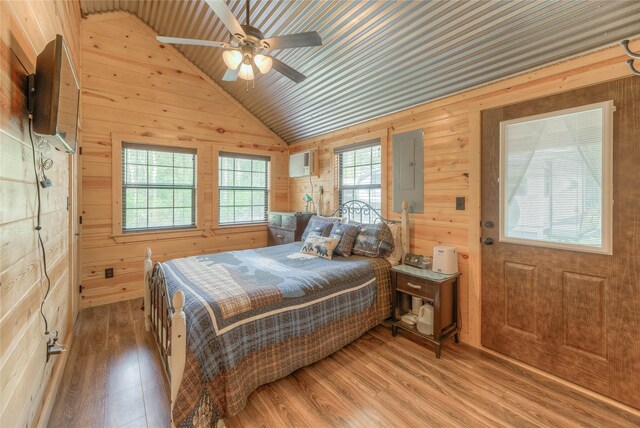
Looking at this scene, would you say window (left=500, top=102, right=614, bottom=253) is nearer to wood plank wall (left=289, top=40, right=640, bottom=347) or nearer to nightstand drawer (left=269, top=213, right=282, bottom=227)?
wood plank wall (left=289, top=40, right=640, bottom=347)

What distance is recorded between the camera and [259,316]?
1883 millimetres

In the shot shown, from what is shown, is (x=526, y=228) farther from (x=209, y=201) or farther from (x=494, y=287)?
(x=209, y=201)

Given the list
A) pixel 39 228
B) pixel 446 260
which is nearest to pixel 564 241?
pixel 446 260

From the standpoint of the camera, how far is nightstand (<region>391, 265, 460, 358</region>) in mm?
2418

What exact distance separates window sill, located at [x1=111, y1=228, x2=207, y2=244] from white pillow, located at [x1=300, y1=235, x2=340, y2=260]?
186 cm

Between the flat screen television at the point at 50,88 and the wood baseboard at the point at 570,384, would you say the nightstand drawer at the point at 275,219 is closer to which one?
the wood baseboard at the point at 570,384

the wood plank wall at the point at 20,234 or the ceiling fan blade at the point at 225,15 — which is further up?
the ceiling fan blade at the point at 225,15

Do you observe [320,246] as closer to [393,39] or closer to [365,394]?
[365,394]

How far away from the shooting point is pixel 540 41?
1924 mm

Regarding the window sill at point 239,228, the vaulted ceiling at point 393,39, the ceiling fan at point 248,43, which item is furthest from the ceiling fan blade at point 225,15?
the window sill at point 239,228

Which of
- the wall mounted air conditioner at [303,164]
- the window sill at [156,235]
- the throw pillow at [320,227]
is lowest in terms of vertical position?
the window sill at [156,235]

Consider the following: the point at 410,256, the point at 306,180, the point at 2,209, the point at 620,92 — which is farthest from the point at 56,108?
the point at 306,180

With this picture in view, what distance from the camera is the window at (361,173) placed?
3.55m

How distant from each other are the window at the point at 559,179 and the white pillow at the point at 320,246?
1561mm
